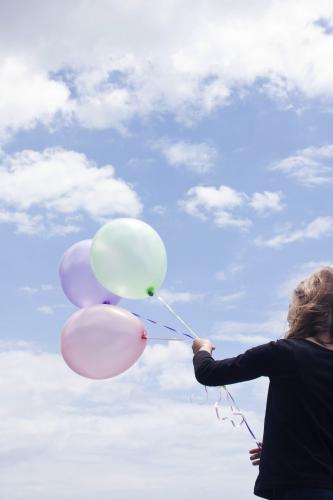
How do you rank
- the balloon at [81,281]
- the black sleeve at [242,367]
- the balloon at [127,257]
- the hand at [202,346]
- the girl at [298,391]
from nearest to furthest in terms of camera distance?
the girl at [298,391] → the black sleeve at [242,367] → the hand at [202,346] → the balloon at [127,257] → the balloon at [81,281]

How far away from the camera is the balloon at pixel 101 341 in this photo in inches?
190

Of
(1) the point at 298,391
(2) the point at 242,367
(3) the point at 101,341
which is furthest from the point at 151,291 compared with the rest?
(1) the point at 298,391

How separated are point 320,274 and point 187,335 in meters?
1.82

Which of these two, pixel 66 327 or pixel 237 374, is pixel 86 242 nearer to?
pixel 66 327

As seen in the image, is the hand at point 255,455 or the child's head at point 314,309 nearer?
the child's head at point 314,309

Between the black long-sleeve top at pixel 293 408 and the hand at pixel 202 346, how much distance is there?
39cm

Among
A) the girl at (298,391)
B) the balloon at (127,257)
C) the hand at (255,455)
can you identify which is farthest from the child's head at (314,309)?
the balloon at (127,257)

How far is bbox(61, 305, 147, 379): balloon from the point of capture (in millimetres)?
4828

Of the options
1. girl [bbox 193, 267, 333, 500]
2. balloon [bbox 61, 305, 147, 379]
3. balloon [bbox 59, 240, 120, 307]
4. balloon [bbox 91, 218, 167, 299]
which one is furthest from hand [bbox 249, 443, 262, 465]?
balloon [bbox 59, 240, 120, 307]

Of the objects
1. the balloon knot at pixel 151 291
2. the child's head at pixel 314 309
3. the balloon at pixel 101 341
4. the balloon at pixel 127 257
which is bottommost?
the child's head at pixel 314 309

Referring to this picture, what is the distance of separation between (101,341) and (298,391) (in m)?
2.18

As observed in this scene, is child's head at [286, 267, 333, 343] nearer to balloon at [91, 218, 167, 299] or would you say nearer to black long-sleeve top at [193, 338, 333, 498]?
black long-sleeve top at [193, 338, 333, 498]

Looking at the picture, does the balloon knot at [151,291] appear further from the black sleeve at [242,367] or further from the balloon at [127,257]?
the black sleeve at [242,367]

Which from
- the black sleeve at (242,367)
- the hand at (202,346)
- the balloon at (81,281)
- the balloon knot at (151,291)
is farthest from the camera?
the balloon at (81,281)
